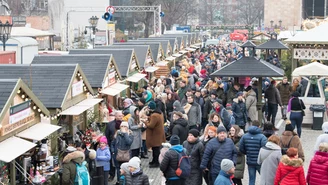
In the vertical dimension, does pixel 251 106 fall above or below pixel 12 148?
below

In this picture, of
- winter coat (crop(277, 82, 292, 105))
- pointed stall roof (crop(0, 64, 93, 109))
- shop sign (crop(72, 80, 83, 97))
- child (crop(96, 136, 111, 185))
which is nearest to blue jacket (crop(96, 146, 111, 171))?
child (crop(96, 136, 111, 185))

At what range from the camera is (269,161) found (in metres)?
12.4

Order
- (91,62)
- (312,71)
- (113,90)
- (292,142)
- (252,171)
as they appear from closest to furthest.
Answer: (292,142) → (252,171) → (113,90) → (91,62) → (312,71)

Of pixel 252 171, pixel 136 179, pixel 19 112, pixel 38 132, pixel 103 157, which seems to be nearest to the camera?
pixel 136 179

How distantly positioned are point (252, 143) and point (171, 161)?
1844 mm

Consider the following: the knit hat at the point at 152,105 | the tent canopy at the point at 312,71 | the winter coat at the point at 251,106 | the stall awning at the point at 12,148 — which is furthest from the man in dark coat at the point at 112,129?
the tent canopy at the point at 312,71

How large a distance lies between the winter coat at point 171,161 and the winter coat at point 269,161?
146cm

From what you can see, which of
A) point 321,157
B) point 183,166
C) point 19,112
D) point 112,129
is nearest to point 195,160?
point 183,166

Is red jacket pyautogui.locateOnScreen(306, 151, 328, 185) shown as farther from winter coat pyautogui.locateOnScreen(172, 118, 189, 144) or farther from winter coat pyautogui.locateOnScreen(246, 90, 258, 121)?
winter coat pyautogui.locateOnScreen(246, 90, 258, 121)

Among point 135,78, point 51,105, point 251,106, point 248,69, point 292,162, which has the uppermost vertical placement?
point 248,69

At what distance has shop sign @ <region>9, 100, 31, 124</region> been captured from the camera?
38.7 feet

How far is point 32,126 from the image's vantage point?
12.9m

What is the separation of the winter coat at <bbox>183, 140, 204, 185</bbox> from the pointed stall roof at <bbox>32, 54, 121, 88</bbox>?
6.58 metres

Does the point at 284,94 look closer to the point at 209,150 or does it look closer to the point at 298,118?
the point at 298,118
